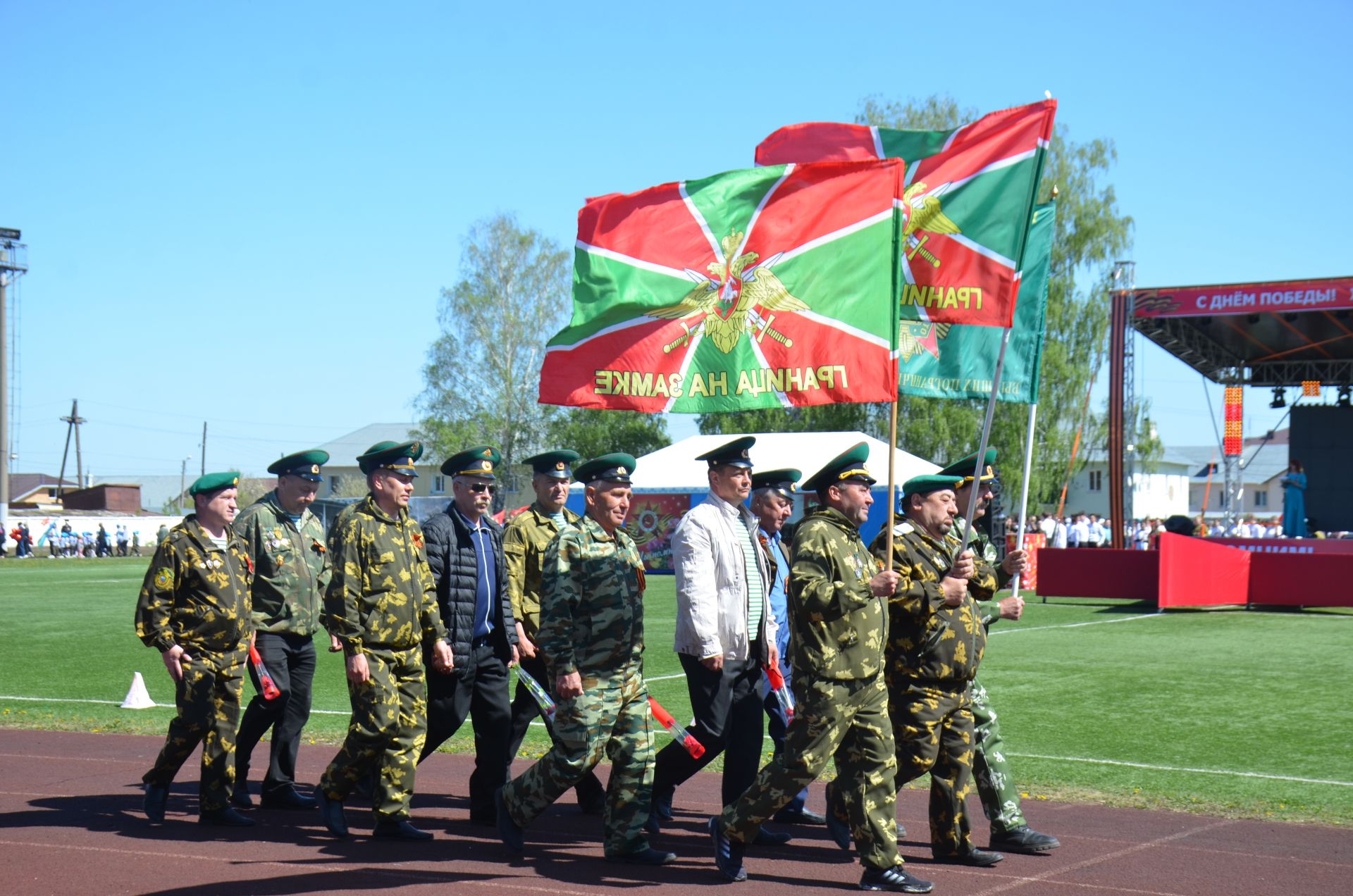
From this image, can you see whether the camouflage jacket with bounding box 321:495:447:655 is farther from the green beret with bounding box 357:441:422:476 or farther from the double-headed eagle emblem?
the double-headed eagle emblem

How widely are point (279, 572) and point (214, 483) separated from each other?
80 centimetres

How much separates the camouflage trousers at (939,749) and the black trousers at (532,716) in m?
1.98

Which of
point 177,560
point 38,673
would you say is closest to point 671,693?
point 177,560

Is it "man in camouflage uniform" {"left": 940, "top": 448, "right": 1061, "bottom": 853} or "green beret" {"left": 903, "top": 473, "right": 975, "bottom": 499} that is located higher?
"green beret" {"left": 903, "top": 473, "right": 975, "bottom": 499}

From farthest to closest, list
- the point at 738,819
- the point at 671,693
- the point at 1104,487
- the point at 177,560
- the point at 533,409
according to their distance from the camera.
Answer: the point at 1104,487 < the point at 533,409 < the point at 671,693 < the point at 177,560 < the point at 738,819

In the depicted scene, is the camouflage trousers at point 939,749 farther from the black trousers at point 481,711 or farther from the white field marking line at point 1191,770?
the white field marking line at point 1191,770

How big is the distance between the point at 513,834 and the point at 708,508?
73.8 inches

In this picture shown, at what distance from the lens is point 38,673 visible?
15109 millimetres

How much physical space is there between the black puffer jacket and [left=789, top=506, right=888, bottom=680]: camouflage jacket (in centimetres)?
212

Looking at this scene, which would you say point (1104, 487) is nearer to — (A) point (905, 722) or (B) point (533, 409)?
(B) point (533, 409)

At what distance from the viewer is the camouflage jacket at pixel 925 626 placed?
244 inches

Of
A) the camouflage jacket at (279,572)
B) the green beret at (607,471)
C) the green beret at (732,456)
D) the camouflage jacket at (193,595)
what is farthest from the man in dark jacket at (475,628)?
the green beret at (732,456)

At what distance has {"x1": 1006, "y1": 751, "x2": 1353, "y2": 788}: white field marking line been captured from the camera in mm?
8484

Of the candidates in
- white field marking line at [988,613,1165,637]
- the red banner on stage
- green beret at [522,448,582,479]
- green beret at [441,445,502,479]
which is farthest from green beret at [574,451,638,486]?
the red banner on stage
